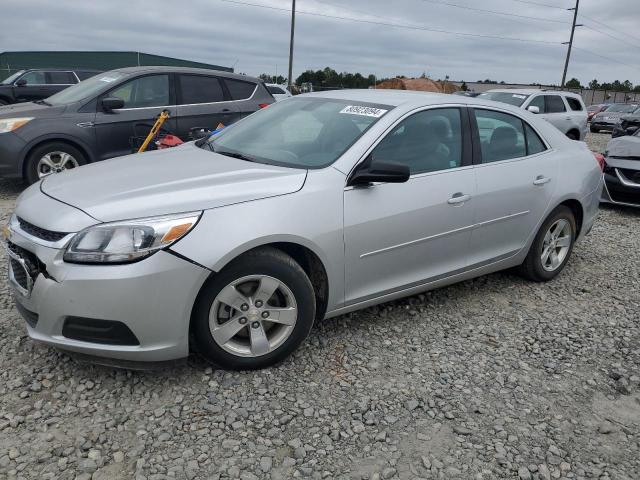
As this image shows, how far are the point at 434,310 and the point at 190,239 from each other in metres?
2.06

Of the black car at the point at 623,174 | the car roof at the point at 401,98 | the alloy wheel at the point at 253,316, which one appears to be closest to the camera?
the alloy wheel at the point at 253,316

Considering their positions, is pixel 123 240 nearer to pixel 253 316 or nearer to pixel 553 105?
pixel 253 316

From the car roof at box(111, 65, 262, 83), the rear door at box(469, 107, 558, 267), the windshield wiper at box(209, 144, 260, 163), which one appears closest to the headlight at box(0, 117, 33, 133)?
the car roof at box(111, 65, 262, 83)

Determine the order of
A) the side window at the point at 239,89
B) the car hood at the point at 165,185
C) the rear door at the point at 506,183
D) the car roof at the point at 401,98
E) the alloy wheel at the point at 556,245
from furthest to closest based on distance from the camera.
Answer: the side window at the point at 239,89 < the alloy wheel at the point at 556,245 < the rear door at the point at 506,183 < the car roof at the point at 401,98 < the car hood at the point at 165,185

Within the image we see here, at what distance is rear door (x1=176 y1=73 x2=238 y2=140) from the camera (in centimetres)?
739

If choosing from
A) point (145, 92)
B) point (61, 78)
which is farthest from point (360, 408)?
point (61, 78)

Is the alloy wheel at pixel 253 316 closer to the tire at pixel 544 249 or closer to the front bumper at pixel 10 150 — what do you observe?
the tire at pixel 544 249

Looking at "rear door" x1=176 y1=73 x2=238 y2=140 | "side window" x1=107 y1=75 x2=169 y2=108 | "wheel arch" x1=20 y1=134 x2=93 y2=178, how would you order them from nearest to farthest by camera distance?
"wheel arch" x1=20 y1=134 x2=93 y2=178 → "side window" x1=107 y1=75 x2=169 y2=108 → "rear door" x1=176 y1=73 x2=238 y2=140

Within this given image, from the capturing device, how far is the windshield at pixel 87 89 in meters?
6.96

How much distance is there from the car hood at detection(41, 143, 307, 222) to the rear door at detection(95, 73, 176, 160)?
12.2 feet

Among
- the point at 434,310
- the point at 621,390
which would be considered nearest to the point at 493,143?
the point at 434,310

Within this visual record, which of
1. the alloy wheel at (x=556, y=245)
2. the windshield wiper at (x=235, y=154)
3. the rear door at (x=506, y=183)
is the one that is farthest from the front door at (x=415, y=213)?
the alloy wheel at (x=556, y=245)

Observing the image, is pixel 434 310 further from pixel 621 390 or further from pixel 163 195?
pixel 163 195

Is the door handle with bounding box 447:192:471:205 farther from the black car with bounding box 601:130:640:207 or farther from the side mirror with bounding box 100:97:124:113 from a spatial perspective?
the black car with bounding box 601:130:640:207
